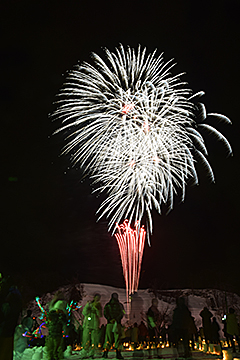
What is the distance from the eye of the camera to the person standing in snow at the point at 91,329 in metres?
11.6

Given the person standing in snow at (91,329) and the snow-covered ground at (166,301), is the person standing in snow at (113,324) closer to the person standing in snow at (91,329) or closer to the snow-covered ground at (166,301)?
the person standing in snow at (91,329)

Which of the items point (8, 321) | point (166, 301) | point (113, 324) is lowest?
point (8, 321)

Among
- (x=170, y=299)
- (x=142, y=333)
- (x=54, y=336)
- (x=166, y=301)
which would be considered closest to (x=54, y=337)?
(x=54, y=336)

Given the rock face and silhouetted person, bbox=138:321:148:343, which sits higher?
the rock face

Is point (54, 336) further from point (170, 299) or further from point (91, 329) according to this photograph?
point (170, 299)

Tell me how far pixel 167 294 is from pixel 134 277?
134 ft

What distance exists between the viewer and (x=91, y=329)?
38.4 feet

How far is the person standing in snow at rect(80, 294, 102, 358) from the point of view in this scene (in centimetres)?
1157

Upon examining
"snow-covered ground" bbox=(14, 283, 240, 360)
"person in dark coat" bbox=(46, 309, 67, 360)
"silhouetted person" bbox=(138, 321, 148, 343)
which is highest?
"snow-covered ground" bbox=(14, 283, 240, 360)

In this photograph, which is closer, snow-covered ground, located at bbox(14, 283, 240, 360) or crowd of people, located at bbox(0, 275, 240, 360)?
crowd of people, located at bbox(0, 275, 240, 360)

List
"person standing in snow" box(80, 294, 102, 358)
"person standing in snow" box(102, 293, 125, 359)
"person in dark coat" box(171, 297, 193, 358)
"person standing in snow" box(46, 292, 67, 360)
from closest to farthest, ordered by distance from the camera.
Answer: "person standing in snow" box(46, 292, 67, 360), "person in dark coat" box(171, 297, 193, 358), "person standing in snow" box(102, 293, 125, 359), "person standing in snow" box(80, 294, 102, 358)

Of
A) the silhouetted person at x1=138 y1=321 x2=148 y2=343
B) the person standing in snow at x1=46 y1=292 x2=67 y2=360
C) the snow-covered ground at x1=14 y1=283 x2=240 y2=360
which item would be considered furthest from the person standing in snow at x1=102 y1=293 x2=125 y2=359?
the snow-covered ground at x1=14 y1=283 x2=240 y2=360

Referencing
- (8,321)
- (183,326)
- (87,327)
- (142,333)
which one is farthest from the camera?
(142,333)

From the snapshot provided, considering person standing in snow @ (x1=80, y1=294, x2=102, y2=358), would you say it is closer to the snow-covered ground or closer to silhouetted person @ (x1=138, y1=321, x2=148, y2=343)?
silhouetted person @ (x1=138, y1=321, x2=148, y2=343)
